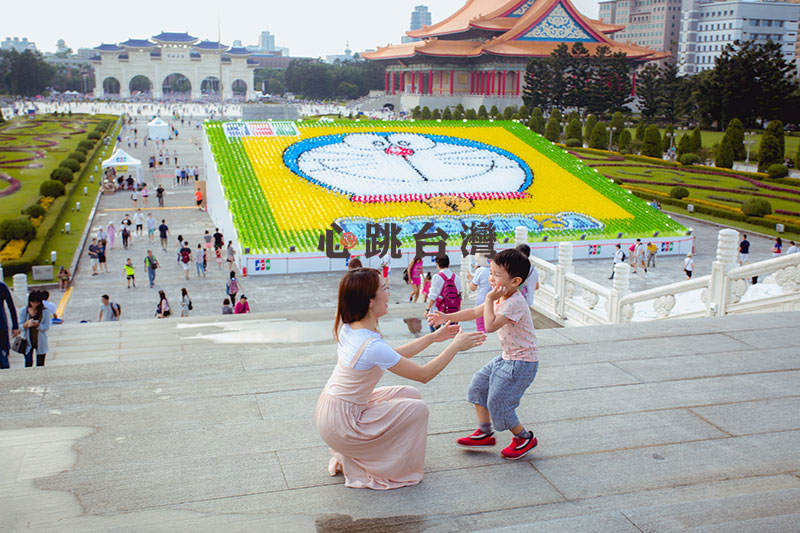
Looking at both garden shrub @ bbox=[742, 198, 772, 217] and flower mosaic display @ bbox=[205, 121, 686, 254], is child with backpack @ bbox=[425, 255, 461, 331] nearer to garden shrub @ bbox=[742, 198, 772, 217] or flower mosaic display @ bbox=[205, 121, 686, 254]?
flower mosaic display @ bbox=[205, 121, 686, 254]

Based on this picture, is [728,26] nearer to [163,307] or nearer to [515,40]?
[515,40]

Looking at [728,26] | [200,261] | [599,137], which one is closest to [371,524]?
[200,261]

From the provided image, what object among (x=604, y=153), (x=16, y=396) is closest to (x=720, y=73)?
(x=604, y=153)

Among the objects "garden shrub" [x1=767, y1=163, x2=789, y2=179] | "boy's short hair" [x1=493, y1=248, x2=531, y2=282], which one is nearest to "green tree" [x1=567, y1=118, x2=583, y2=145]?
"garden shrub" [x1=767, y1=163, x2=789, y2=179]

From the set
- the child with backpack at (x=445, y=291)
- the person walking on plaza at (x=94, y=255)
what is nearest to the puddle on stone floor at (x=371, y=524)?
the child with backpack at (x=445, y=291)

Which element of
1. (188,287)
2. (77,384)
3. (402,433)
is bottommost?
(188,287)

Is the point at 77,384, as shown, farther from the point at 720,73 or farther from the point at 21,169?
the point at 720,73

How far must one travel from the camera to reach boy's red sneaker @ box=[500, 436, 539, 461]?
183 inches

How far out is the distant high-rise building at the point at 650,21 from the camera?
4633 inches

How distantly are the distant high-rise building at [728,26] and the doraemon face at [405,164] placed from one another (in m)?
85.1

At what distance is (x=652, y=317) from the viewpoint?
1104cm

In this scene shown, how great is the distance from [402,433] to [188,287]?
13.8 meters

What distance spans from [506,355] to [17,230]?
18.8 metres

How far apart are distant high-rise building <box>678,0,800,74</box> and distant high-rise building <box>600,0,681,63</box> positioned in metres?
3.18
